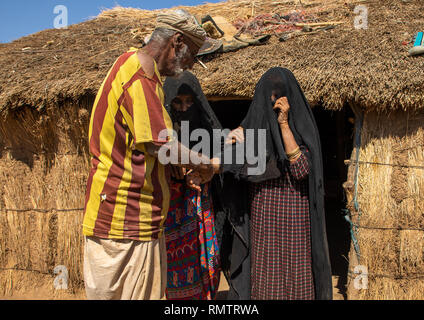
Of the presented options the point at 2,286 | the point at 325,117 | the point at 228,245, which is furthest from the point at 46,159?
the point at 325,117

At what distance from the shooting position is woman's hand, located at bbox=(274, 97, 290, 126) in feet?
8.00

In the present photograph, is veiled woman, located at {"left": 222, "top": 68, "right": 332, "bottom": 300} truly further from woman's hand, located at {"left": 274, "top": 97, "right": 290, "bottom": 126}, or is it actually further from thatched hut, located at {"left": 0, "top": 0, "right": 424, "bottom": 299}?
thatched hut, located at {"left": 0, "top": 0, "right": 424, "bottom": 299}

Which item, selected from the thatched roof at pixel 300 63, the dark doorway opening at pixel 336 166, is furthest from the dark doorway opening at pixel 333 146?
the thatched roof at pixel 300 63

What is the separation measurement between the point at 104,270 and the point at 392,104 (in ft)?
8.96

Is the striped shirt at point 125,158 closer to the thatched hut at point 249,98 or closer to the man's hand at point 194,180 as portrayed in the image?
the man's hand at point 194,180

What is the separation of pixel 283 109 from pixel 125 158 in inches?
41.4

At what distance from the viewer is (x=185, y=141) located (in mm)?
2912

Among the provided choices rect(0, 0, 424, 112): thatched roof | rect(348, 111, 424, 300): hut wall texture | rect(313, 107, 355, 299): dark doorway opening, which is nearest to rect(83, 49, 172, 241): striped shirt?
rect(0, 0, 424, 112): thatched roof

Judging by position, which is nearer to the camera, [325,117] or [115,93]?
[115,93]

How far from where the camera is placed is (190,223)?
2.85 m

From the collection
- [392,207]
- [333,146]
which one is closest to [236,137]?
[392,207]

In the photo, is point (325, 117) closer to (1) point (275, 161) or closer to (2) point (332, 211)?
(2) point (332, 211)

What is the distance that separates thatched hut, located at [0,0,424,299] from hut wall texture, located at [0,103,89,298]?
1 centimetres

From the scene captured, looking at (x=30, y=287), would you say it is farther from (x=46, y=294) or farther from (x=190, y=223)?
(x=190, y=223)
